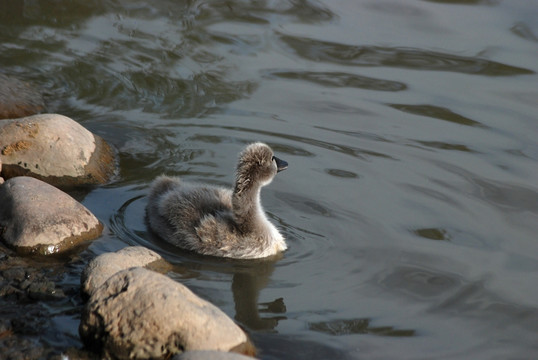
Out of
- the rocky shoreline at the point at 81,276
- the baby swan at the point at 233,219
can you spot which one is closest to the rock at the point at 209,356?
the rocky shoreline at the point at 81,276

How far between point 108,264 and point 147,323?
1010 mm

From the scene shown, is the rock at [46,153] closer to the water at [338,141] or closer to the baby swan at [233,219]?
the water at [338,141]

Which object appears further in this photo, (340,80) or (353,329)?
(340,80)

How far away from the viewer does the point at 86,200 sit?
26.5 ft

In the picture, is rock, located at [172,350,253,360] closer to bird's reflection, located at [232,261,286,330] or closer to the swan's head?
bird's reflection, located at [232,261,286,330]

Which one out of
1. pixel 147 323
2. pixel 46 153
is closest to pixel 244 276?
pixel 147 323

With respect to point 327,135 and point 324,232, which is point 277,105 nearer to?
point 327,135

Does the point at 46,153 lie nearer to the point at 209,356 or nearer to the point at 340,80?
the point at 209,356

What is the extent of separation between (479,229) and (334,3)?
6562 millimetres

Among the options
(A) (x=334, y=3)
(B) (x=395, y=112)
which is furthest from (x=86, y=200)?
(A) (x=334, y=3)

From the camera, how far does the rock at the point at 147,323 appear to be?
5352 mm

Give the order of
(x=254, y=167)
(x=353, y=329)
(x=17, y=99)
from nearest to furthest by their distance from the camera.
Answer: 1. (x=353, y=329)
2. (x=254, y=167)
3. (x=17, y=99)

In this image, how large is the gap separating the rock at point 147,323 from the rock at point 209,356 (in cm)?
17

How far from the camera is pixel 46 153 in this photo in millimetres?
8242
